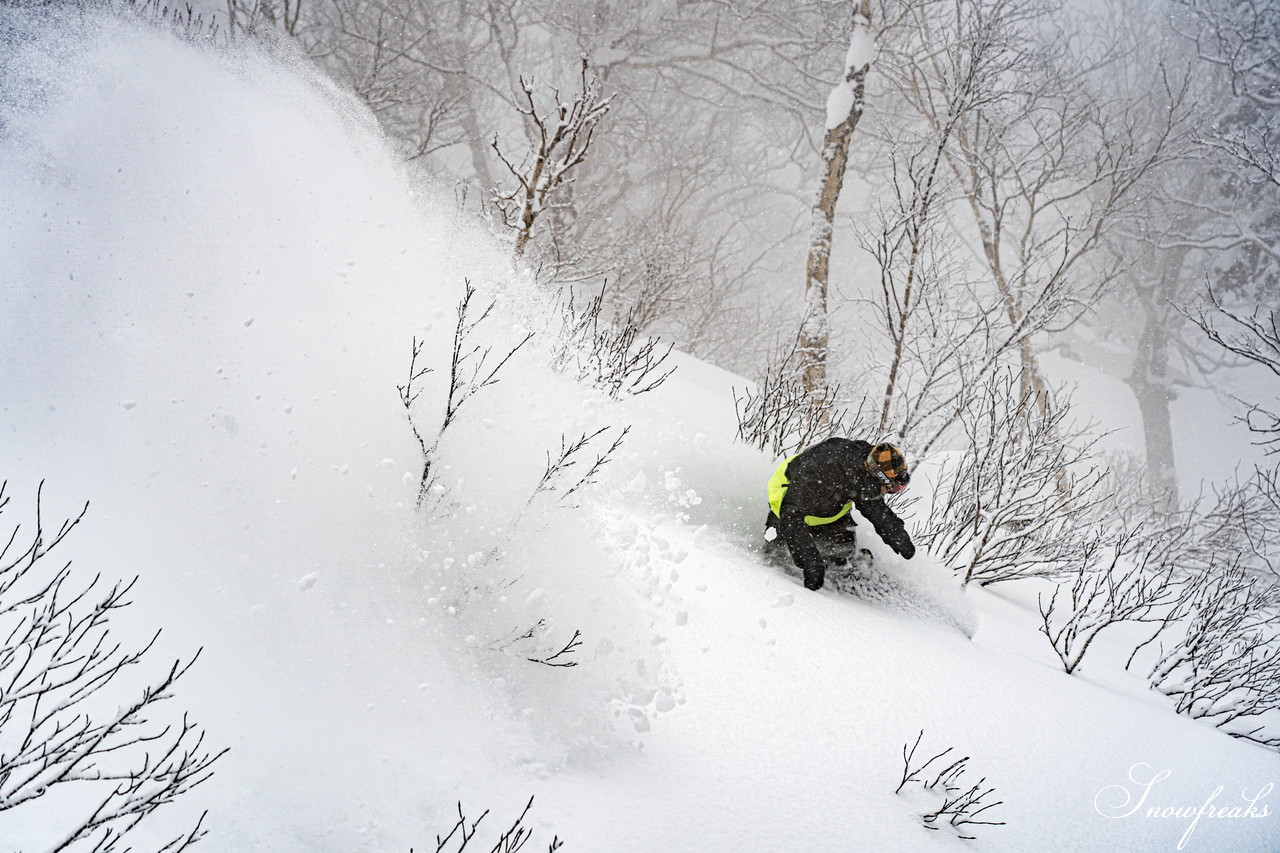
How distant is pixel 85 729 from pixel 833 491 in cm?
352

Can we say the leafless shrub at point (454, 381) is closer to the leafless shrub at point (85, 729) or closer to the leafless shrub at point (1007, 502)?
the leafless shrub at point (85, 729)

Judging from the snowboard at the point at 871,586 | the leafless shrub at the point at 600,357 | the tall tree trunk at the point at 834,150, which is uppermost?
the tall tree trunk at the point at 834,150

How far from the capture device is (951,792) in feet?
7.91

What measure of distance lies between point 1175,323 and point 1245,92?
11264 mm

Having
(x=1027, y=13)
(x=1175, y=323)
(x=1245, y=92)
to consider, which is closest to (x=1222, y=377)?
(x=1175, y=323)

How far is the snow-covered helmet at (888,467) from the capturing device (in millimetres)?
3689

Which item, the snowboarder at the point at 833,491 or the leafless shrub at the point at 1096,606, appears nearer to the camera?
the snowboarder at the point at 833,491

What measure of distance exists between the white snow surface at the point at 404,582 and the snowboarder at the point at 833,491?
32 cm

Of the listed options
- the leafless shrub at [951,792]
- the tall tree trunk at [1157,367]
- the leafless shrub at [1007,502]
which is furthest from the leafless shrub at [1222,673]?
the tall tree trunk at [1157,367]

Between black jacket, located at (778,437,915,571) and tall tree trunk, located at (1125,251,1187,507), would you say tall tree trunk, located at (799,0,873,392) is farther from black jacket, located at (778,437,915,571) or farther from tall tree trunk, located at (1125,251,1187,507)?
tall tree trunk, located at (1125,251,1187,507)

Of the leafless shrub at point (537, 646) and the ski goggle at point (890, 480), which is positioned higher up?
the ski goggle at point (890, 480)

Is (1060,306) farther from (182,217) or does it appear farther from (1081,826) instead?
(182,217)

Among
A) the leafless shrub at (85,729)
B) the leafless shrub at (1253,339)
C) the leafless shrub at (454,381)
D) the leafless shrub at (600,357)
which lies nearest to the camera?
the leafless shrub at (85,729)

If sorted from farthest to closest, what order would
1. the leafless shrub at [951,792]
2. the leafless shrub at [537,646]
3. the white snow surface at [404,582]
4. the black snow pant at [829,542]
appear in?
the black snow pant at [829,542]
the leafless shrub at [537,646]
the leafless shrub at [951,792]
the white snow surface at [404,582]
